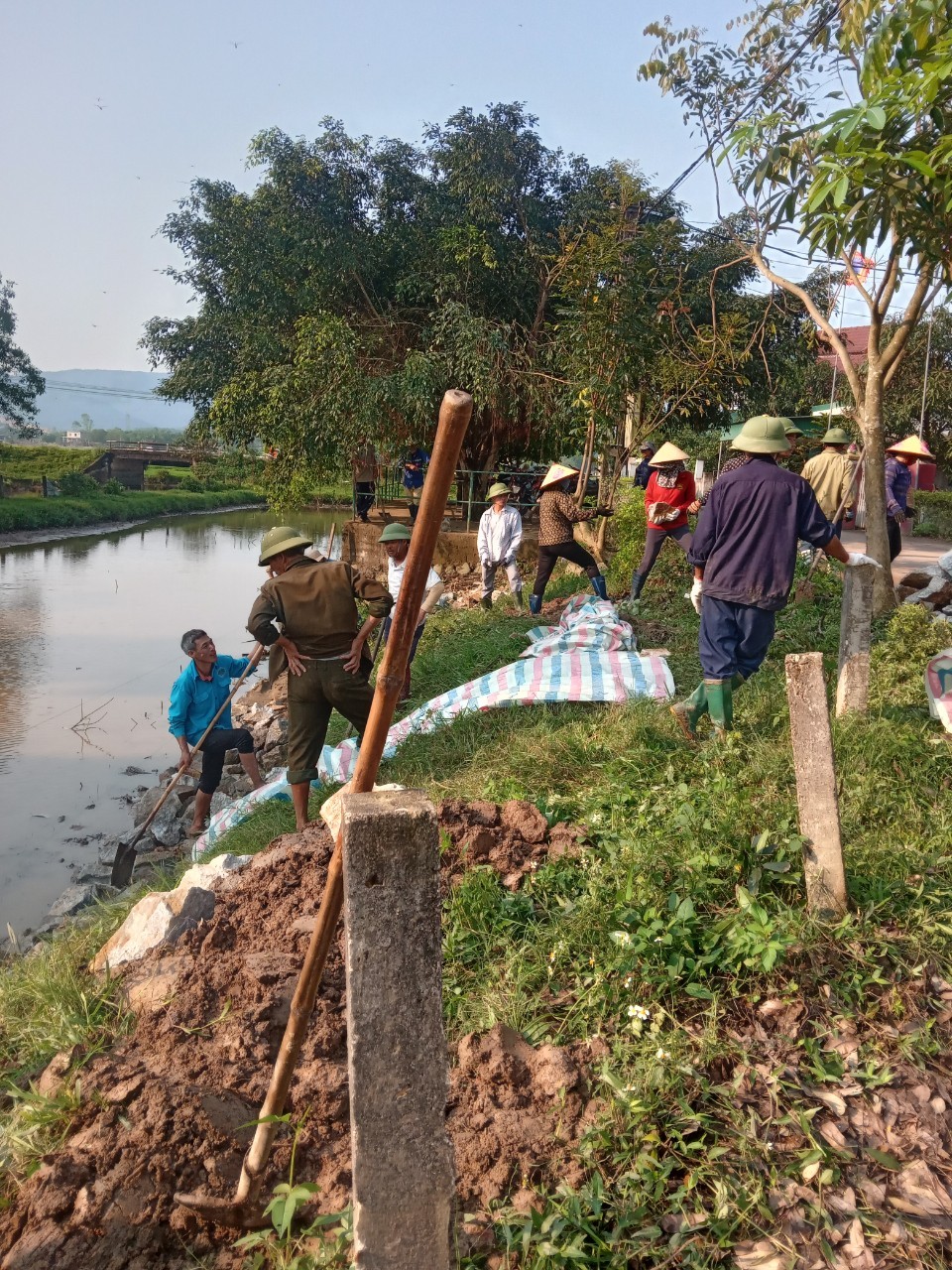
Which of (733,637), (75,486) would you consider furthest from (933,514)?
(75,486)

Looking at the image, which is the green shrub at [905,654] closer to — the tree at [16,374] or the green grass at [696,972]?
the green grass at [696,972]

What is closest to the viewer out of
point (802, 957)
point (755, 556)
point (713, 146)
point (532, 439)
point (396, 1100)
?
point (396, 1100)

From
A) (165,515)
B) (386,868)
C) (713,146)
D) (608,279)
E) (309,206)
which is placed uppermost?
(309,206)

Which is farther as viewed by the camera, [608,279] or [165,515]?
[165,515]

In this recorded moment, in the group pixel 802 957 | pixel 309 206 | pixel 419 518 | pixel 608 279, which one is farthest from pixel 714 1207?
pixel 309 206

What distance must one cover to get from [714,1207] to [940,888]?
5.09 feet

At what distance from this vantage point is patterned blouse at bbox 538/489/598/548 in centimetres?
858

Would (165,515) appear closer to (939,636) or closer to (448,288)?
(448,288)

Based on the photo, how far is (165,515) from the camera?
132ft

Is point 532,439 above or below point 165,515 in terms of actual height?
above

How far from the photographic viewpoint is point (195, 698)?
6.50 m

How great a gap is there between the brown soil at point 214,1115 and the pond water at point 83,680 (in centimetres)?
419

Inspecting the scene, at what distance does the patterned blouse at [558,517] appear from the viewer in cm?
858

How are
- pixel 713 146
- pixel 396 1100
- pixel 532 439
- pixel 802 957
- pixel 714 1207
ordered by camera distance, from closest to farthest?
1. pixel 396 1100
2. pixel 714 1207
3. pixel 802 957
4. pixel 713 146
5. pixel 532 439
